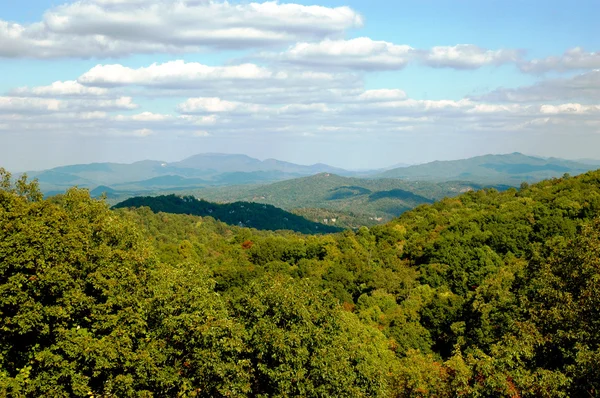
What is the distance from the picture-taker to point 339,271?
182ft

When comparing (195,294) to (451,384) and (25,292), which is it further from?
(451,384)

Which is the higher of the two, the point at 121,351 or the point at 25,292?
the point at 25,292

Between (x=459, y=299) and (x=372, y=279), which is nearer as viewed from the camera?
(x=459, y=299)

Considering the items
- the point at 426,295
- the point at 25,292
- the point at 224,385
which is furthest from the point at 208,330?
the point at 426,295

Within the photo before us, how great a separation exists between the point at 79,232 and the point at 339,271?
3749 cm

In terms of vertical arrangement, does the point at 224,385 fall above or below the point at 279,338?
below

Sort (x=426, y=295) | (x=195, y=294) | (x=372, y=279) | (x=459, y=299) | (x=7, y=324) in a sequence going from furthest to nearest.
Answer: (x=372, y=279)
(x=426, y=295)
(x=459, y=299)
(x=195, y=294)
(x=7, y=324)

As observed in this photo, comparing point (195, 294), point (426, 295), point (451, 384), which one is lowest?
point (426, 295)

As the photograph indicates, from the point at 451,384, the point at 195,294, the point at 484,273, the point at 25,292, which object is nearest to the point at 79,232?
the point at 25,292

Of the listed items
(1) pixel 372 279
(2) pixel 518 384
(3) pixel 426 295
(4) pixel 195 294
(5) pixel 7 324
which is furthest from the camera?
(1) pixel 372 279

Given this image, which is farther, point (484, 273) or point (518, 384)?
point (484, 273)

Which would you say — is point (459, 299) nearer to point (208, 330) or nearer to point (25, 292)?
point (208, 330)

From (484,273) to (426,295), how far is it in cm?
660

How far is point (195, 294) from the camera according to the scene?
68.2 feet
